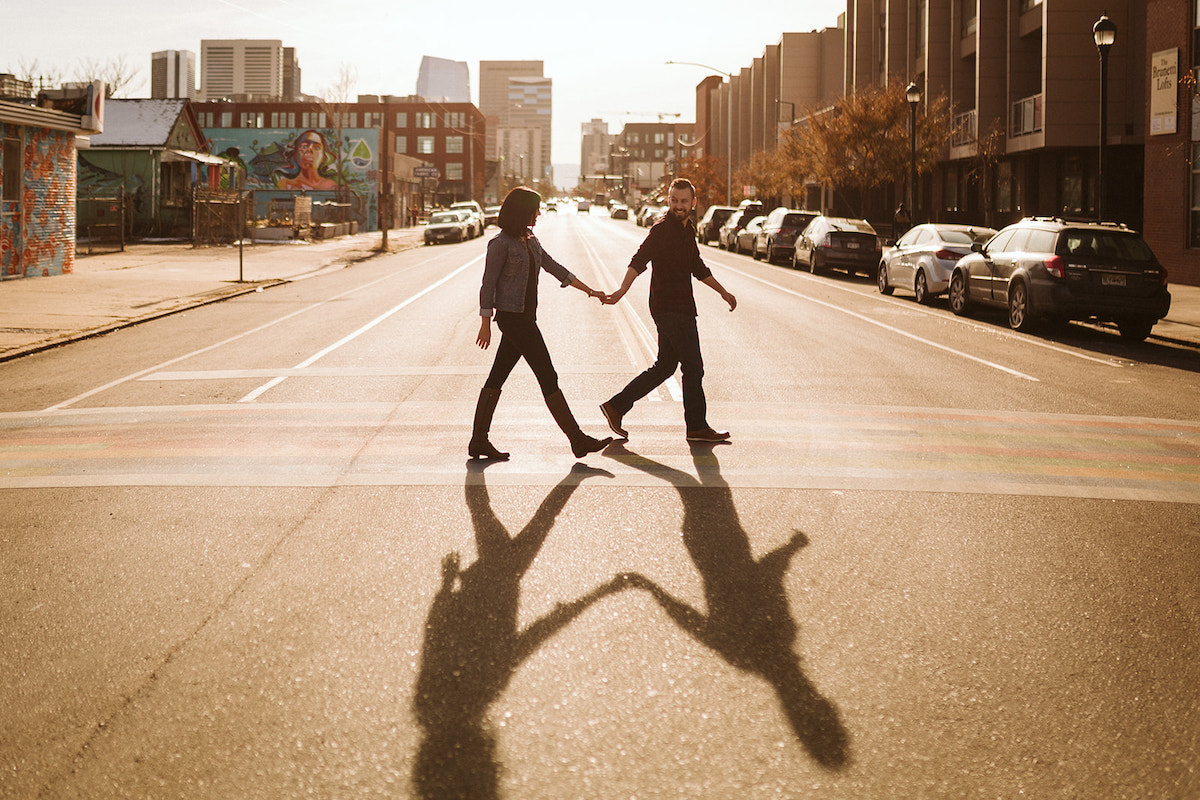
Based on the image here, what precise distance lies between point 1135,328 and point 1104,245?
127cm

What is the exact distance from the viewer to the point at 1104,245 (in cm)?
1792

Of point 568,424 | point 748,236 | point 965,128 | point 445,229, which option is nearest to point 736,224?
point 748,236

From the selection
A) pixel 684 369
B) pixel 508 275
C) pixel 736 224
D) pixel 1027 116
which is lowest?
pixel 684 369

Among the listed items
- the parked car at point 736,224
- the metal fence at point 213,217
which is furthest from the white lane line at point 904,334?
the metal fence at point 213,217

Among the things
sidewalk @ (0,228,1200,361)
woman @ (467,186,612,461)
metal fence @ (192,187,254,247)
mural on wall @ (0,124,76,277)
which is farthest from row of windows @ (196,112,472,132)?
woman @ (467,186,612,461)

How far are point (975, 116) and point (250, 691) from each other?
41419mm

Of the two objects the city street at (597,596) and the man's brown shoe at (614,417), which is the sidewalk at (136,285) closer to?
the city street at (597,596)

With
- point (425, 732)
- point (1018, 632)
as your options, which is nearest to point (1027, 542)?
point (1018, 632)

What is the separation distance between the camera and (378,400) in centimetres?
1115

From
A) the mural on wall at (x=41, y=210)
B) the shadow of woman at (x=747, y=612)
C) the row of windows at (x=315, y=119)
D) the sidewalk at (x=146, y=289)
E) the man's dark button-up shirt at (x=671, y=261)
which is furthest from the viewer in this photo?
the row of windows at (x=315, y=119)

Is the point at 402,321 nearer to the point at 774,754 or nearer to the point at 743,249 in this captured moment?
the point at 774,754

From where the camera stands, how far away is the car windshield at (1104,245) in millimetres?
17828

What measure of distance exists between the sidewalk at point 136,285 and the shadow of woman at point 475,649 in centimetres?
1079

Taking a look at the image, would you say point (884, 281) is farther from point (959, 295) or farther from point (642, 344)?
point (642, 344)
